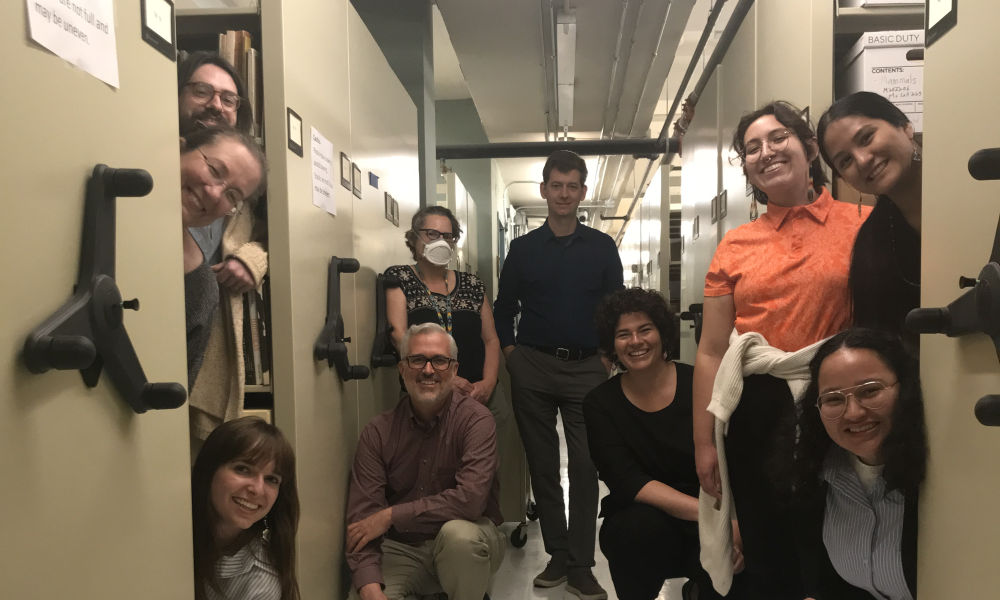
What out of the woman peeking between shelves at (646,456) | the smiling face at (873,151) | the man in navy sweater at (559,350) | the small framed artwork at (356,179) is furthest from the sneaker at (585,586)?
the smiling face at (873,151)

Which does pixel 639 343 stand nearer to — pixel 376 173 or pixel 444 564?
pixel 444 564

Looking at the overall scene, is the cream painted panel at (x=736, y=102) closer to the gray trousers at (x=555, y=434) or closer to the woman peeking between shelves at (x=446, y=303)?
the gray trousers at (x=555, y=434)

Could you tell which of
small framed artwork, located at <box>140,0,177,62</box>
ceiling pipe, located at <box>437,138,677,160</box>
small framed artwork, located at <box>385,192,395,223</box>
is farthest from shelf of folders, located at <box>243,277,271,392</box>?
ceiling pipe, located at <box>437,138,677,160</box>

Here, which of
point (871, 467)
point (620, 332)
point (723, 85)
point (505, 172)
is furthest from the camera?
point (505, 172)

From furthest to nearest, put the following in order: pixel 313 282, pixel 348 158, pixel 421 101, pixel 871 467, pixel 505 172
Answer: pixel 505 172 < pixel 421 101 < pixel 348 158 < pixel 313 282 < pixel 871 467

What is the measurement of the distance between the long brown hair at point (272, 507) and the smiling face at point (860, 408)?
3.43ft

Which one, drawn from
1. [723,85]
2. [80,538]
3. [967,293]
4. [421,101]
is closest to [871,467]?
[967,293]

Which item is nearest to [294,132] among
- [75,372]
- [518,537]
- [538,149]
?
[75,372]

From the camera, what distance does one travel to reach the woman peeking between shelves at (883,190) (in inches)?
47.1

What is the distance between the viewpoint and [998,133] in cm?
69

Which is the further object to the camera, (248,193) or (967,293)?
(248,193)

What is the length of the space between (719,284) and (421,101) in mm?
2295

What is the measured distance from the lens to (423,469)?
6.47 feet

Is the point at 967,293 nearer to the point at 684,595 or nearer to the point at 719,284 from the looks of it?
the point at 719,284
